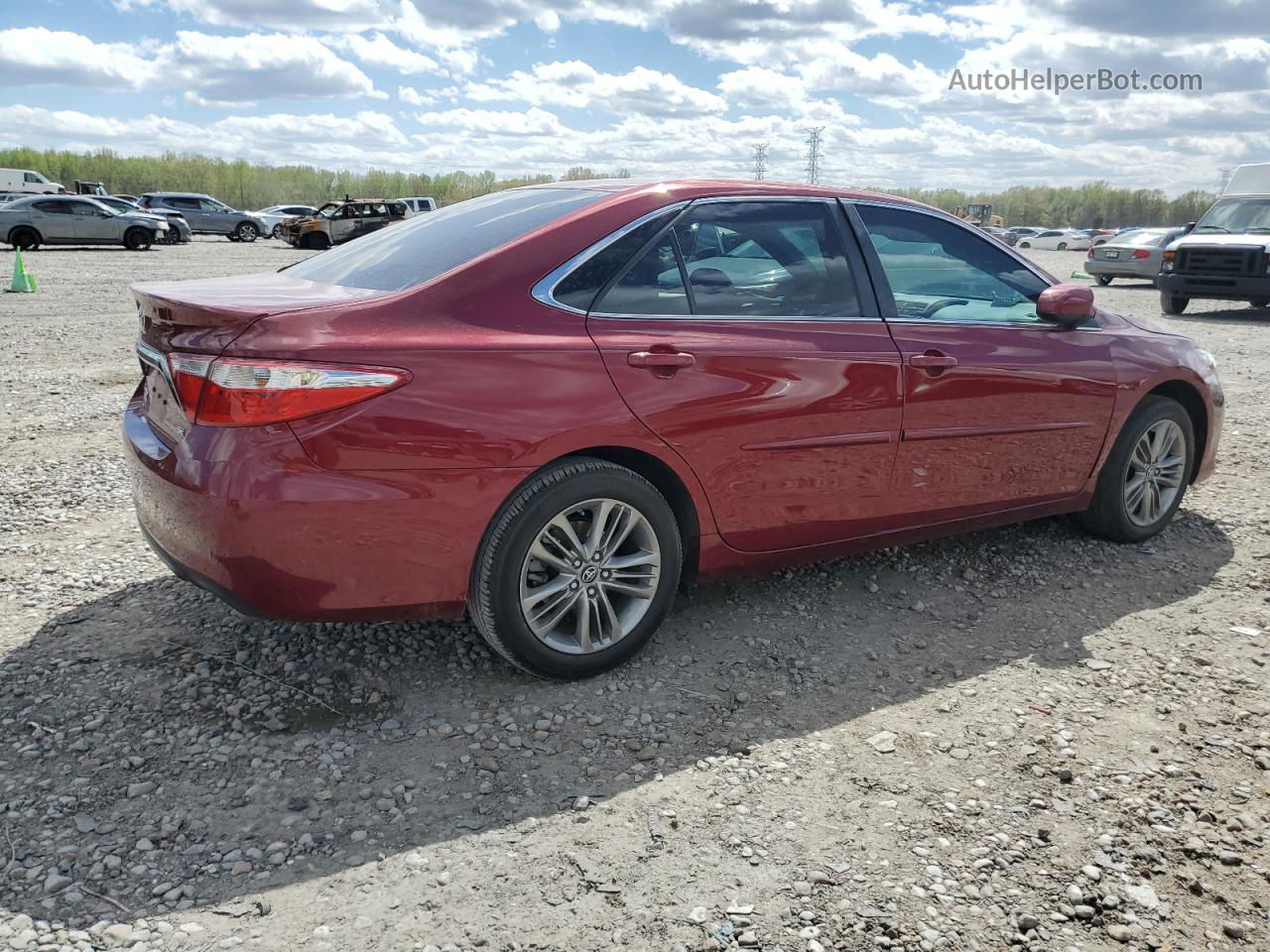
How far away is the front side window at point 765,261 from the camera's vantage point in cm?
370

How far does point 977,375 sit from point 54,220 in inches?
1190

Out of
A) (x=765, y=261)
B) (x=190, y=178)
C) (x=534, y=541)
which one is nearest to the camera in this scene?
(x=534, y=541)

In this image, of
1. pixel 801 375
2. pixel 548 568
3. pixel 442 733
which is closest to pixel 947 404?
pixel 801 375

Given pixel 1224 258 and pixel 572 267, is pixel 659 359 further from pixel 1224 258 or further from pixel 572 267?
pixel 1224 258

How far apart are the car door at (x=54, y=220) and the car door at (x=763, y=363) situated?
2967 cm

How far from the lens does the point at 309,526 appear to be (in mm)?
2982

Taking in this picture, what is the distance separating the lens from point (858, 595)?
440 centimetres

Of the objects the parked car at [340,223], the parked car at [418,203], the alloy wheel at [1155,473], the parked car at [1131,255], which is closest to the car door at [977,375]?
the alloy wheel at [1155,473]

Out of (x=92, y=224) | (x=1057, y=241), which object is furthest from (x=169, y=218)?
(x=1057, y=241)

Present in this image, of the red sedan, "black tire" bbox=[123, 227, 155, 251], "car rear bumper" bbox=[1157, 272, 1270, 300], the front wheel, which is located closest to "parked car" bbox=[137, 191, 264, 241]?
"black tire" bbox=[123, 227, 155, 251]

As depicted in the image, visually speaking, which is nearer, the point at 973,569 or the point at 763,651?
the point at 763,651

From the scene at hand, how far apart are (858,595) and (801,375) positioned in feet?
3.68

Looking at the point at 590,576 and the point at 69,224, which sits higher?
the point at 69,224

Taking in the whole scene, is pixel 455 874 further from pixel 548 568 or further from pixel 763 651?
pixel 763 651
